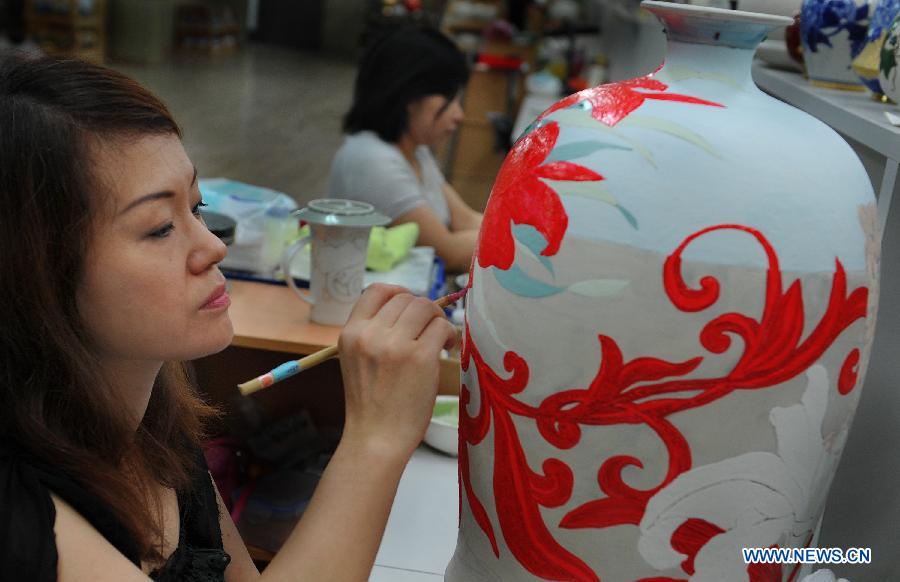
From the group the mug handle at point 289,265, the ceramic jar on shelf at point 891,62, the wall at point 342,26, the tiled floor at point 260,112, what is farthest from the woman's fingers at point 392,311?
the wall at point 342,26

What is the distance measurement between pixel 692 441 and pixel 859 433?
15.8 inches

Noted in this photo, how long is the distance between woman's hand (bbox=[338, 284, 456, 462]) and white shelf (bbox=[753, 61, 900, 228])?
0.45m

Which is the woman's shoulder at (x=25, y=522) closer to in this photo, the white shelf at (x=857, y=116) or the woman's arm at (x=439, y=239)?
the white shelf at (x=857, y=116)

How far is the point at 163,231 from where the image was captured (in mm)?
816

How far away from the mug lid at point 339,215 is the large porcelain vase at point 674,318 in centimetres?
82

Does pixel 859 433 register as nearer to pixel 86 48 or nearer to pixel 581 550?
pixel 581 550

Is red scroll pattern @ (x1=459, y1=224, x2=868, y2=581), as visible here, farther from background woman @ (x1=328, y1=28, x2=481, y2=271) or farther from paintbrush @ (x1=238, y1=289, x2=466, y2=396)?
background woman @ (x1=328, y1=28, x2=481, y2=271)

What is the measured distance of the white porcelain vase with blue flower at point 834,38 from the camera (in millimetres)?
1188

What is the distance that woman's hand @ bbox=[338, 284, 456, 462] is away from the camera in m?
0.86

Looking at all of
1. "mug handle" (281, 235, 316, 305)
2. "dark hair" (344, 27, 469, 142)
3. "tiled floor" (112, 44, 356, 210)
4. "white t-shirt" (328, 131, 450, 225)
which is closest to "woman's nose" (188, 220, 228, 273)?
"mug handle" (281, 235, 316, 305)

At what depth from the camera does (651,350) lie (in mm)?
731

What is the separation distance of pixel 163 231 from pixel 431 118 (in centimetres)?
170

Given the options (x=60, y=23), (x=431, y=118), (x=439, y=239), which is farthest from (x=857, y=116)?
(x=60, y=23)

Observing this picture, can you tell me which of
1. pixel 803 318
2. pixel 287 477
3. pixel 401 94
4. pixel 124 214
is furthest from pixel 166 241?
pixel 401 94
